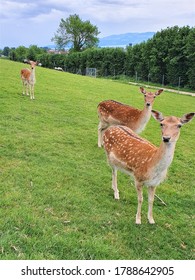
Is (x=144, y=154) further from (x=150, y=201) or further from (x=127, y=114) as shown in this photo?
(x=127, y=114)

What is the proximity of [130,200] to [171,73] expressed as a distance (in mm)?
26307

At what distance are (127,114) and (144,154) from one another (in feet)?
8.74

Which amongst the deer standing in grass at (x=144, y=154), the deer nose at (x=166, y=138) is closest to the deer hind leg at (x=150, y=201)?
the deer standing in grass at (x=144, y=154)

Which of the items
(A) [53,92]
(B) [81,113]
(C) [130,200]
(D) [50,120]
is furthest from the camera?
(A) [53,92]

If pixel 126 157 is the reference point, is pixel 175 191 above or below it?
below

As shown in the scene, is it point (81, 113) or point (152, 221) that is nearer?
point (152, 221)

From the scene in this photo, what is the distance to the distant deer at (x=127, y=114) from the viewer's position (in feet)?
22.5

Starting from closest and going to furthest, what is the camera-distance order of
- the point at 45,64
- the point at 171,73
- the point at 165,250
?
the point at 165,250 < the point at 171,73 < the point at 45,64

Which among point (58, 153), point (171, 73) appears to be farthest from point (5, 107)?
point (171, 73)

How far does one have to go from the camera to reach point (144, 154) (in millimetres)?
4504

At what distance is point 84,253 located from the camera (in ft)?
11.8

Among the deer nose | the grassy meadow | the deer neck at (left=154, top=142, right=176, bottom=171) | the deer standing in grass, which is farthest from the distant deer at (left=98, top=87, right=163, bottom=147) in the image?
the deer nose

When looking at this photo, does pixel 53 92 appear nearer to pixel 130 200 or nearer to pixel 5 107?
pixel 5 107

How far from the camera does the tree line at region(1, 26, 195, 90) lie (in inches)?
1125
